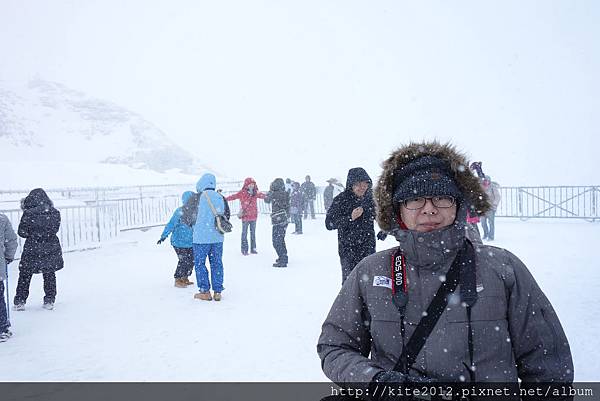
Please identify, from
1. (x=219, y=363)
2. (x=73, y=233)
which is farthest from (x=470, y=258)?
(x=73, y=233)

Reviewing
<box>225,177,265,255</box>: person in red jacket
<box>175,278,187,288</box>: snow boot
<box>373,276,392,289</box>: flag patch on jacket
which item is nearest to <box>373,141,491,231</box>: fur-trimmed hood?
<box>373,276,392,289</box>: flag patch on jacket

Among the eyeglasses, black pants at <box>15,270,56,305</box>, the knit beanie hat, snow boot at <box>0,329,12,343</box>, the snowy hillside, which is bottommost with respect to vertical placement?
snow boot at <box>0,329,12,343</box>

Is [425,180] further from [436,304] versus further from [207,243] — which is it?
[207,243]

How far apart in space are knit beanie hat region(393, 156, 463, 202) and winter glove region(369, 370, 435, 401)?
2.28 feet

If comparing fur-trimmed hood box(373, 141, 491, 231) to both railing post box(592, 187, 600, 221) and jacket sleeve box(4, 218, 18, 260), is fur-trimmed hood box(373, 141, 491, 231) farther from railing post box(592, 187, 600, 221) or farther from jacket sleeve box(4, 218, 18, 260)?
railing post box(592, 187, 600, 221)

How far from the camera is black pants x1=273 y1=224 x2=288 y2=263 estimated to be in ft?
32.5

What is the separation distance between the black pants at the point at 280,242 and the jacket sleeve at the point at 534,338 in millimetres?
8292

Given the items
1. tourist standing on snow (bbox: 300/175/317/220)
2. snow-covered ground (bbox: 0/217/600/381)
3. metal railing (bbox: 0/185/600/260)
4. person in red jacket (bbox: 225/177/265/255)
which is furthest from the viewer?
tourist standing on snow (bbox: 300/175/317/220)

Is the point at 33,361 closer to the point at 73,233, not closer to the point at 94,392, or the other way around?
the point at 94,392

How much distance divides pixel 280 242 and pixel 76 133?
66262 millimetres

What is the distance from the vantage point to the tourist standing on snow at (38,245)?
660 cm

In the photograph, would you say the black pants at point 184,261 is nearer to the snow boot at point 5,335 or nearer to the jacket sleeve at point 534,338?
the snow boot at point 5,335

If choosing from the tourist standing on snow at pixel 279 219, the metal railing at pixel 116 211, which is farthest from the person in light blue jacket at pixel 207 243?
the metal railing at pixel 116 211

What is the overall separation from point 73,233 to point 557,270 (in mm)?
11606
